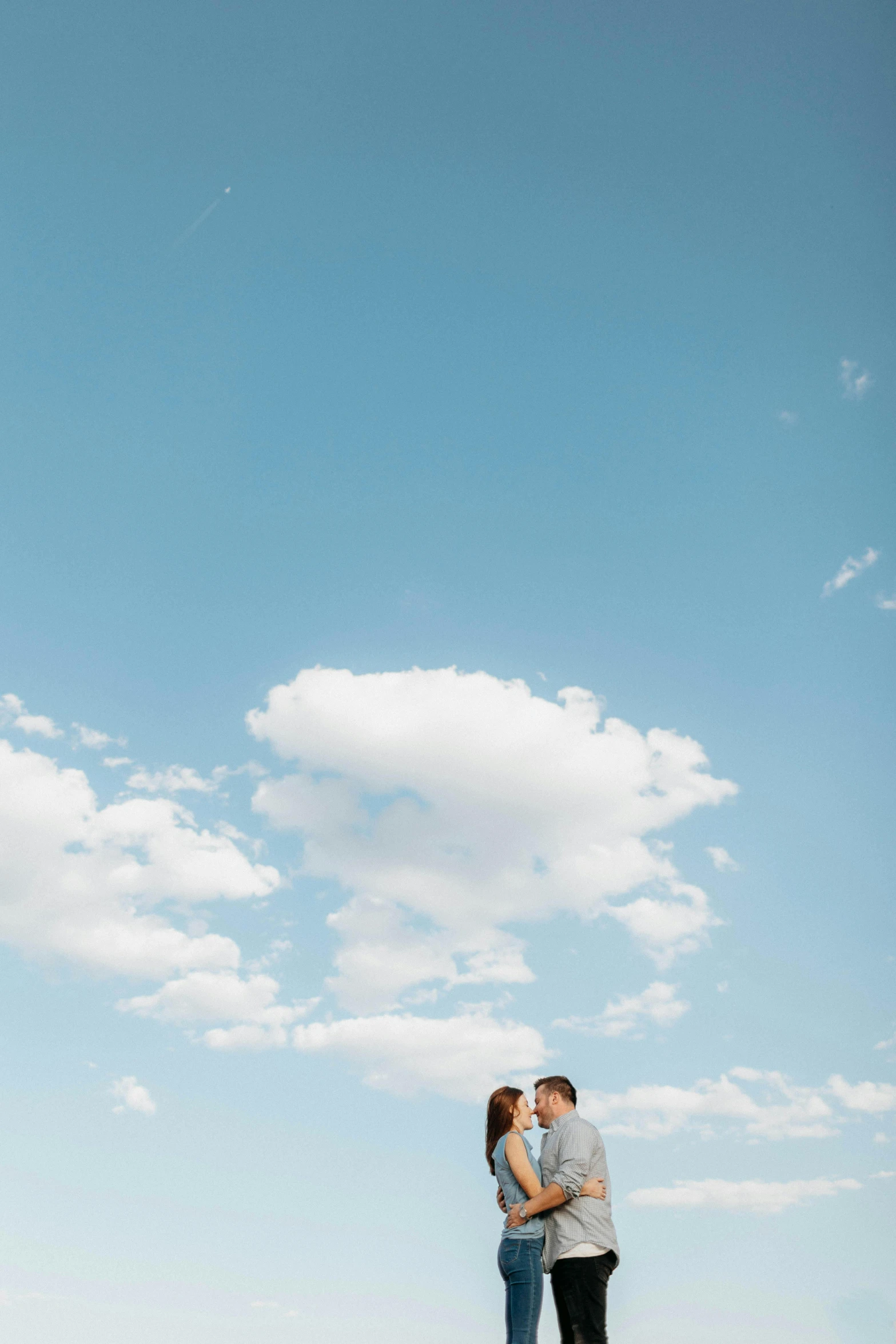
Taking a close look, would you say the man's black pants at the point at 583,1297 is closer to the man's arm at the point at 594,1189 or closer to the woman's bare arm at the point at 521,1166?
the man's arm at the point at 594,1189

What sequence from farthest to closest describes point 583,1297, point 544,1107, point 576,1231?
1. point 544,1107
2. point 576,1231
3. point 583,1297

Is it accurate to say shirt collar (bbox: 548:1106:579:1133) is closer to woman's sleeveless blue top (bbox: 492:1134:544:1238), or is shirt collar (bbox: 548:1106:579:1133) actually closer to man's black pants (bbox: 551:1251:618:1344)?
woman's sleeveless blue top (bbox: 492:1134:544:1238)

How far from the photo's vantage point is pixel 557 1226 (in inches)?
328

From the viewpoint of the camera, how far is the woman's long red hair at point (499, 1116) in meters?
8.73

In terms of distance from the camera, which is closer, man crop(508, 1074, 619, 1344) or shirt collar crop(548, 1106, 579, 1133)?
man crop(508, 1074, 619, 1344)

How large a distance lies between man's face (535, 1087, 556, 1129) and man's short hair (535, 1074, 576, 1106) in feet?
0.11

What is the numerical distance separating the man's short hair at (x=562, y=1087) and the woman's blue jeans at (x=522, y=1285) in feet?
3.49

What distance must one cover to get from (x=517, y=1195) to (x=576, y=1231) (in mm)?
515

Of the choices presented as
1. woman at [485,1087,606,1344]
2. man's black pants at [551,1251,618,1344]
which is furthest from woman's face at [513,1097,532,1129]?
man's black pants at [551,1251,618,1344]

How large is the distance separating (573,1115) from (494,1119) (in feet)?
2.10

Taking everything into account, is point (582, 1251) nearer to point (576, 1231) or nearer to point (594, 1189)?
point (576, 1231)

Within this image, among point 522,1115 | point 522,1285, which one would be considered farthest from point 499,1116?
point 522,1285

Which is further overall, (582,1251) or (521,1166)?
(521,1166)

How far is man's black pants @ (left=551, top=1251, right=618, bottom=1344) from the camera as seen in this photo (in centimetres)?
805
